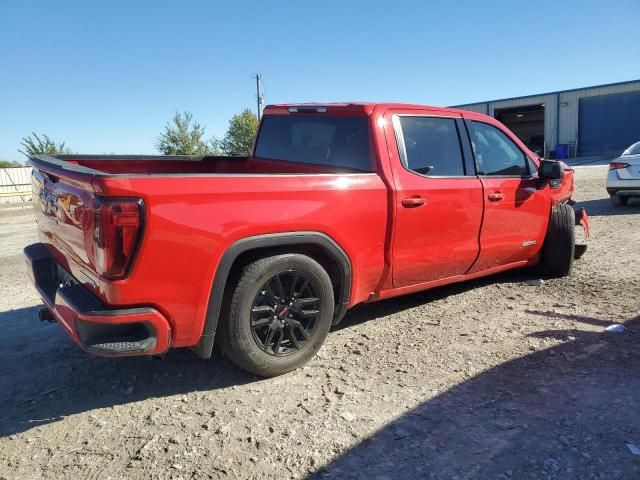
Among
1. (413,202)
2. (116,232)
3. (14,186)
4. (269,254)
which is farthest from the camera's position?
(14,186)

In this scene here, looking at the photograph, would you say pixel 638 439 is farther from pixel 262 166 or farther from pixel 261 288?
pixel 262 166

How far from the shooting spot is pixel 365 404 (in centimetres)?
298

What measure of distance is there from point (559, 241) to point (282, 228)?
3474 mm

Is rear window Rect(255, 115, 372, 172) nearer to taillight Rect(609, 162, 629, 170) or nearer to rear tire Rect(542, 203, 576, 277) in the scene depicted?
rear tire Rect(542, 203, 576, 277)

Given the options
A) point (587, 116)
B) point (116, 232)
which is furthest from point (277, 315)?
point (587, 116)

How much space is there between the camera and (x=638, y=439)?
253 centimetres

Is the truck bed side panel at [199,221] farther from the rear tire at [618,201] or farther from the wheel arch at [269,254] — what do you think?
the rear tire at [618,201]

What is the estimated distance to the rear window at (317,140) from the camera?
382 cm

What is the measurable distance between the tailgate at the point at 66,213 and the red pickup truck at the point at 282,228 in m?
0.02

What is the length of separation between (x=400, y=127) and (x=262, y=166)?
1.48 m

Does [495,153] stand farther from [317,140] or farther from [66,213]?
[66,213]

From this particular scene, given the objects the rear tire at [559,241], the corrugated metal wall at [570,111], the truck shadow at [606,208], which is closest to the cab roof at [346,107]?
the rear tire at [559,241]

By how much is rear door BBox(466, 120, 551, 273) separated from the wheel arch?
1.60 metres

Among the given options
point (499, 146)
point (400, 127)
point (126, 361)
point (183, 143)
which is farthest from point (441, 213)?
point (183, 143)
